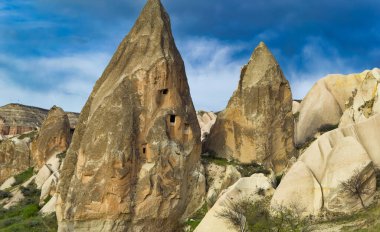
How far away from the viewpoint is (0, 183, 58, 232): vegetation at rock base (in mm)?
42353

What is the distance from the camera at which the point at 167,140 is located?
3775 centimetres

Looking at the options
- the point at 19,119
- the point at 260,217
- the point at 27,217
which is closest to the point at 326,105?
the point at 260,217

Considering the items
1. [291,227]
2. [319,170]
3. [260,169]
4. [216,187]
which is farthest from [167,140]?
[291,227]

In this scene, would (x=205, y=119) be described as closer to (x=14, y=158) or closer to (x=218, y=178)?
(x=14, y=158)

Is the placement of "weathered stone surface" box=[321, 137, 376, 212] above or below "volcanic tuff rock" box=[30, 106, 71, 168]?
below

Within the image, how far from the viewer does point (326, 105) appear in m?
51.1

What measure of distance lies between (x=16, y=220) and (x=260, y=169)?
20.3m

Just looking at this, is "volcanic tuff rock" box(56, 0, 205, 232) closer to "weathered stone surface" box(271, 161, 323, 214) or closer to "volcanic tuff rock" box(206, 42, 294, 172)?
"volcanic tuff rock" box(206, 42, 294, 172)

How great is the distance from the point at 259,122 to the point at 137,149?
11012 mm

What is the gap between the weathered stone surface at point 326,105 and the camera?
50094 millimetres

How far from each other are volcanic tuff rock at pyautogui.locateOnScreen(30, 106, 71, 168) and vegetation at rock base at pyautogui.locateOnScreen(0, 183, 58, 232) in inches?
150

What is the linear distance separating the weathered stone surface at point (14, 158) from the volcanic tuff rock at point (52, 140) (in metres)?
4.59

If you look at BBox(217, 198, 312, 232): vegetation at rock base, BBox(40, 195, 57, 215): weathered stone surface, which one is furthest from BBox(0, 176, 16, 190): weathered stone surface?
BBox(217, 198, 312, 232): vegetation at rock base

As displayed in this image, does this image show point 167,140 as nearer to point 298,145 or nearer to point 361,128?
point 361,128
